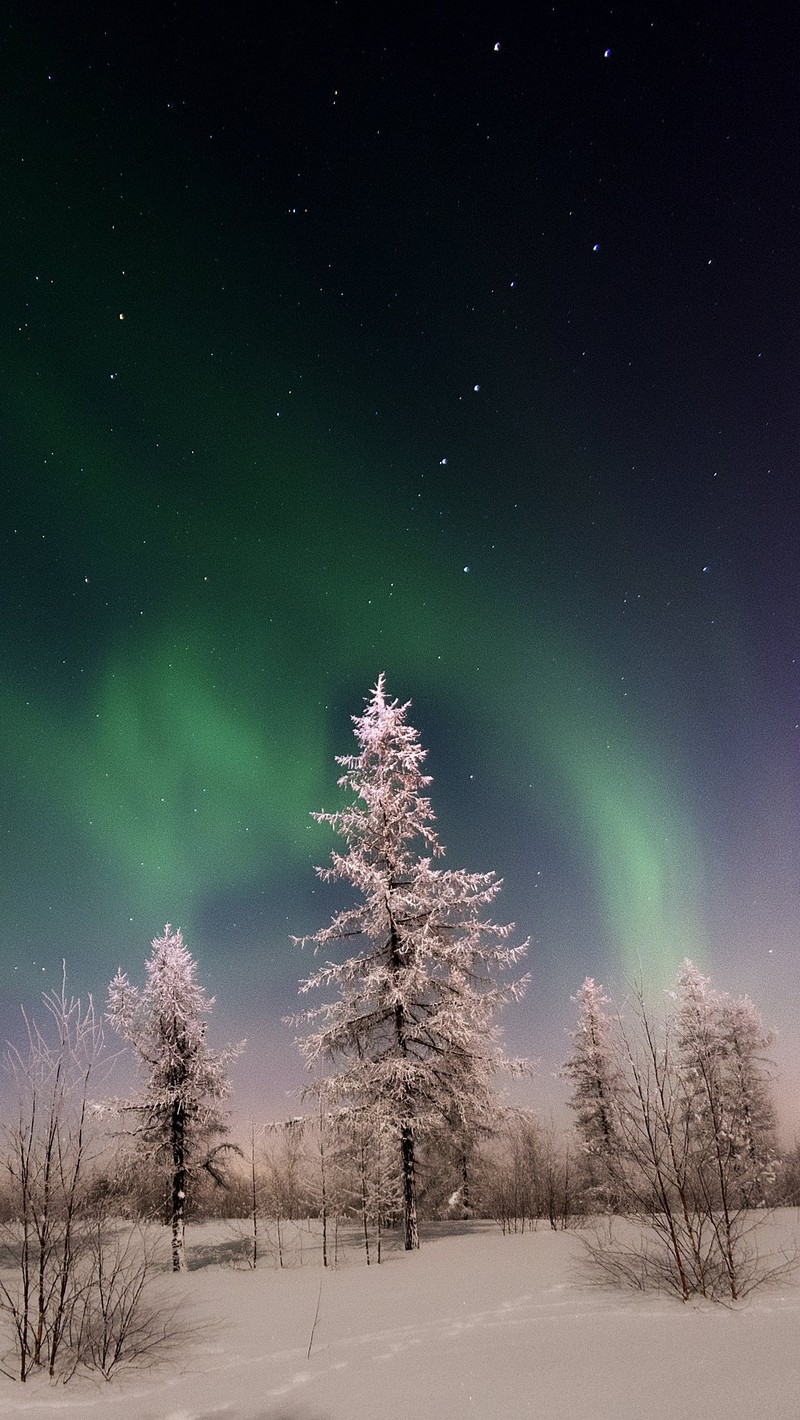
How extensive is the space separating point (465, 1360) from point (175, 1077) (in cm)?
1360

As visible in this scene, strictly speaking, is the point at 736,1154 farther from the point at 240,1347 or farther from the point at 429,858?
the point at 240,1347

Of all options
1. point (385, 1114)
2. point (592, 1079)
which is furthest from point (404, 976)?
point (592, 1079)

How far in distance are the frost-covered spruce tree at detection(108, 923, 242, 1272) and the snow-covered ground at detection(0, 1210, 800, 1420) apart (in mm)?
6768

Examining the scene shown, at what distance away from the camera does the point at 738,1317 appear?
25.7 ft

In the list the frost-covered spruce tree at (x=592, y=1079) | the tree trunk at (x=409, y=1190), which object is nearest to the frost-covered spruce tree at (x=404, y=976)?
the tree trunk at (x=409, y=1190)

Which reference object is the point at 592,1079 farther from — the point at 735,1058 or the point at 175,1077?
the point at 175,1077

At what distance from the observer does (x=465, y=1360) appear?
7.12 m

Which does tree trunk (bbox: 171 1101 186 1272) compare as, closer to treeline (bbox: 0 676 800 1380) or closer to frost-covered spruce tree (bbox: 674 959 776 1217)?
treeline (bbox: 0 676 800 1380)

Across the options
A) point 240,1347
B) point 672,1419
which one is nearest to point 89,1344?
point 240,1347

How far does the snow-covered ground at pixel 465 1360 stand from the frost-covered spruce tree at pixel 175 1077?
677cm

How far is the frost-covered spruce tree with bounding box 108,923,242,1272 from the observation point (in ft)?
58.6

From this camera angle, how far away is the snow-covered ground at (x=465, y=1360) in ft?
19.1

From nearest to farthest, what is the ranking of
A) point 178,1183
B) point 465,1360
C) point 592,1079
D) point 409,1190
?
1. point 465,1360
2. point 409,1190
3. point 178,1183
4. point 592,1079

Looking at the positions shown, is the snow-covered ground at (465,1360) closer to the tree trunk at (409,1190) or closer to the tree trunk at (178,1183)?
the tree trunk at (409,1190)
